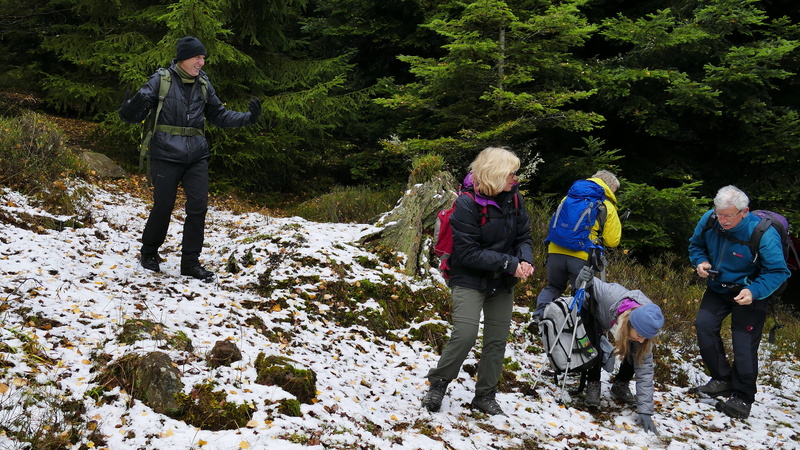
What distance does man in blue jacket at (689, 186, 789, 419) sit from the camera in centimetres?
498

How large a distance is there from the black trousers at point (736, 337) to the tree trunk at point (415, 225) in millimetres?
3169

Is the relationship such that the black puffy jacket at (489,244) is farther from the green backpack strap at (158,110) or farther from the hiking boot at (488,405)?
the green backpack strap at (158,110)

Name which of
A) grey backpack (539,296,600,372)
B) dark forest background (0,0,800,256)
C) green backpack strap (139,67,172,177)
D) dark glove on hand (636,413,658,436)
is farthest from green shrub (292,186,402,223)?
dark glove on hand (636,413,658,436)

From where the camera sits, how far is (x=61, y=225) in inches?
246

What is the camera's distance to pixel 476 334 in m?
4.06

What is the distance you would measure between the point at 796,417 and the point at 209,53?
10320 millimetres

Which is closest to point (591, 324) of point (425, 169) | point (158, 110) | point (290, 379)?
point (290, 379)

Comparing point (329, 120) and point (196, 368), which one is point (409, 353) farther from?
point (329, 120)

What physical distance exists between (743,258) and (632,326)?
1671 millimetres

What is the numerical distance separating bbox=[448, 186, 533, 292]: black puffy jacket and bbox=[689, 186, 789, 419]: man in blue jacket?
6.97 feet

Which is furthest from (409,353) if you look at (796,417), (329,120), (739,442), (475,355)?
(329,120)

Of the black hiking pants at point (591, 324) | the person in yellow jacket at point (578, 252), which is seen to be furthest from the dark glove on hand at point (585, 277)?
the person in yellow jacket at point (578, 252)

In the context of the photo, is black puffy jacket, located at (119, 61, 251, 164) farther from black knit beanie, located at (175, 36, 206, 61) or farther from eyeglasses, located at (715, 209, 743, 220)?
eyeglasses, located at (715, 209, 743, 220)

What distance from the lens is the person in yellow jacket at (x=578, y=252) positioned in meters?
5.47
